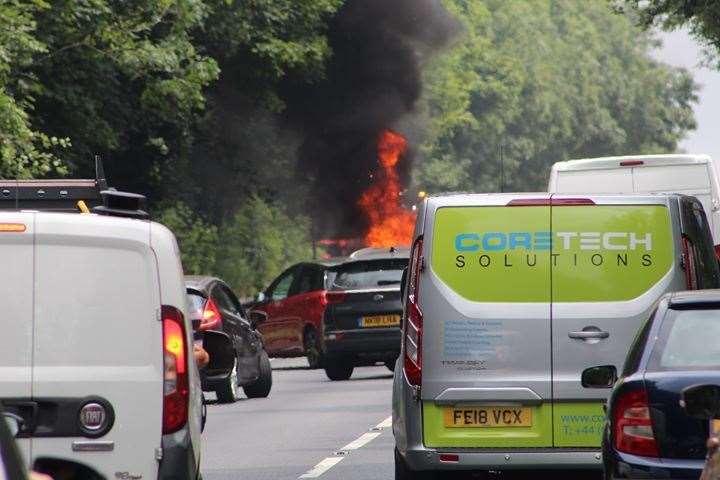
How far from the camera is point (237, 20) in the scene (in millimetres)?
42906

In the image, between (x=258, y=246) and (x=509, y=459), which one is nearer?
(x=509, y=459)

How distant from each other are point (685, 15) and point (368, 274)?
7.15 metres

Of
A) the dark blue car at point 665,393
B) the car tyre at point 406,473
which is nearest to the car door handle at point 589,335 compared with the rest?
the car tyre at point 406,473

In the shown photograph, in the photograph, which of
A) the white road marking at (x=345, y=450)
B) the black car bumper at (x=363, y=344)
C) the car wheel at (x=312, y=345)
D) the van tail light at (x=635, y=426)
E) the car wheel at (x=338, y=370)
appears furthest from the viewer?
the car wheel at (x=312, y=345)

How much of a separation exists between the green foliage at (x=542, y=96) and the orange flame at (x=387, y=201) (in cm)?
2928

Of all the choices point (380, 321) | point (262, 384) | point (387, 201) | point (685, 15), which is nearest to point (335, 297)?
point (380, 321)

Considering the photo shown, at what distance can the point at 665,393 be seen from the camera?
925cm

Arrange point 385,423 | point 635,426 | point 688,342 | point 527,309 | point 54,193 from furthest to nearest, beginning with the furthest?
point 385,423
point 54,193
point 527,309
point 688,342
point 635,426

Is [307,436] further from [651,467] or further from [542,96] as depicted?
[542,96]

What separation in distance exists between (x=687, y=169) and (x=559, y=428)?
14.6 m

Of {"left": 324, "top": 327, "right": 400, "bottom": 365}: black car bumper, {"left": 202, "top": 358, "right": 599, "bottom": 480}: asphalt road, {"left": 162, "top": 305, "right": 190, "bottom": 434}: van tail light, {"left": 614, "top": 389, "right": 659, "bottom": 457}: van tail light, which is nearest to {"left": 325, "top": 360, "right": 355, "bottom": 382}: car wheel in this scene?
{"left": 324, "top": 327, "right": 400, "bottom": 365}: black car bumper

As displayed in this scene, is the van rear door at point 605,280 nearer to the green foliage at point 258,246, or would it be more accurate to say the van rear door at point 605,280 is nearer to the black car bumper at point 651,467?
the black car bumper at point 651,467

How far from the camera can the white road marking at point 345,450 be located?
598 inches

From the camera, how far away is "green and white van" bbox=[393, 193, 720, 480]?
12.5 m
